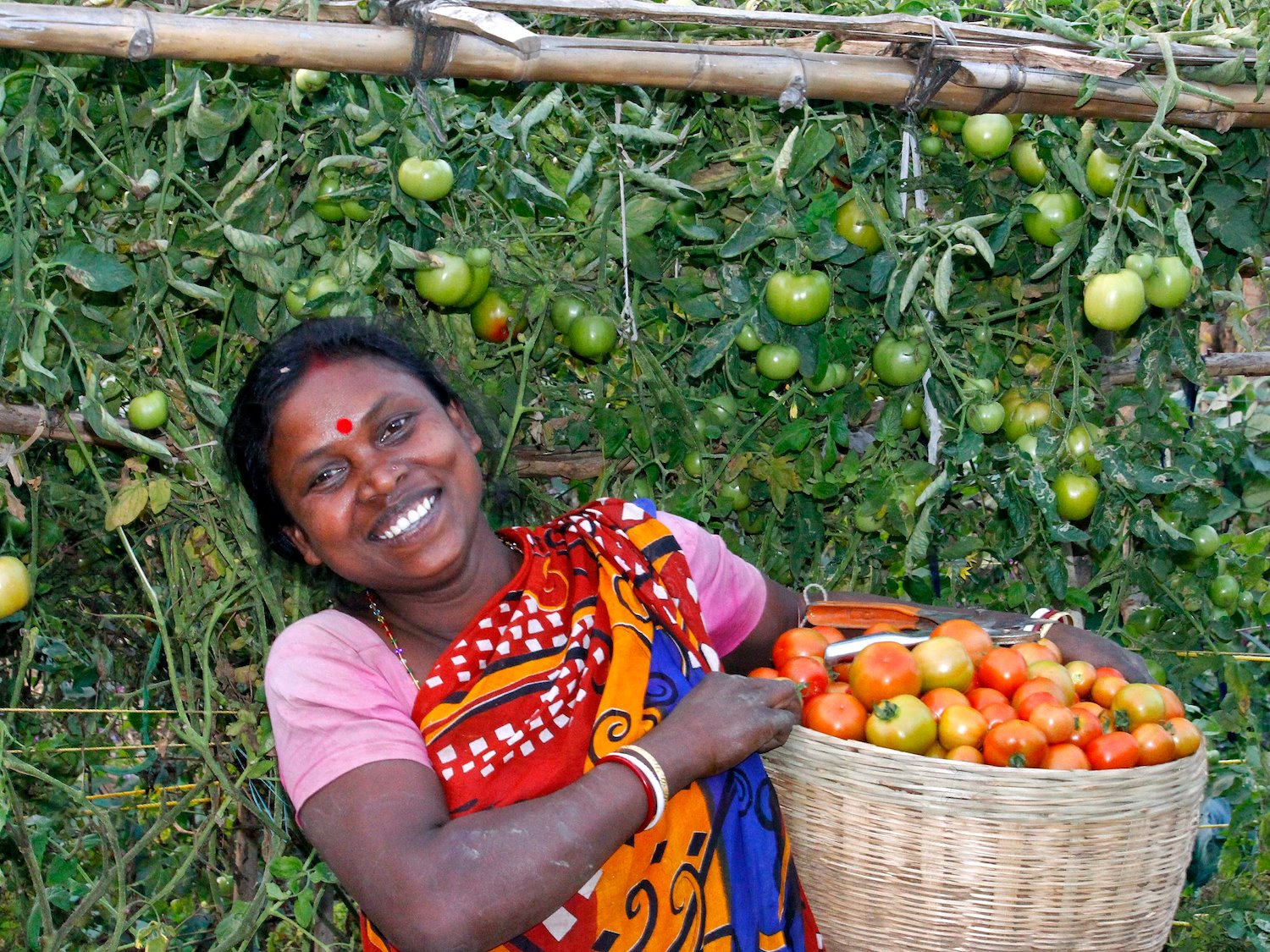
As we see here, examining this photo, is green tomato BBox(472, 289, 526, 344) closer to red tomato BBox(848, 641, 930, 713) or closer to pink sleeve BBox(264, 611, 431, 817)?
pink sleeve BBox(264, 611, 431, 817)

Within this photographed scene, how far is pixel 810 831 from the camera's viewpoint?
1.43 metres

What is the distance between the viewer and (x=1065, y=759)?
138 cm

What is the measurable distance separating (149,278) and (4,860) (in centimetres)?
146

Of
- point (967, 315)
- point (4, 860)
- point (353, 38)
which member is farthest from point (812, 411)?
point (4, 860)

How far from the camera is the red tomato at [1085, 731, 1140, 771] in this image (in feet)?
4.55

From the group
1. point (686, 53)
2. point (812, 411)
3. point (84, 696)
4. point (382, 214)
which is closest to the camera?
point (686, 53)

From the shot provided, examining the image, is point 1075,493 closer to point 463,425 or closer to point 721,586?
point 721,586

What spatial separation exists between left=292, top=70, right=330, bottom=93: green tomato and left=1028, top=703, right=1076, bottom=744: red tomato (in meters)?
1.21

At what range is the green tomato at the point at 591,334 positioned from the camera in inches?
78.5

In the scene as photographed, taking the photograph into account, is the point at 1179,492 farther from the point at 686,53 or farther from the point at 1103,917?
the point at 686,53

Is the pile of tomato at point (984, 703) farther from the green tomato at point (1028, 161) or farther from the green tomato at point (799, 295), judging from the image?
the green tomato at point (1028, 161)

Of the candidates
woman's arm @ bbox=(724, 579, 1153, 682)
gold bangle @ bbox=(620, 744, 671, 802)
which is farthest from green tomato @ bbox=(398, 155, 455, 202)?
gold bangle @ bbox=(620, 744, 671, 802)

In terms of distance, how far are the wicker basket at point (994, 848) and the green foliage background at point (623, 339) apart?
67 centimetres

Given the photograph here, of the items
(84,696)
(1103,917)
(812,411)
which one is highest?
(812,411)
